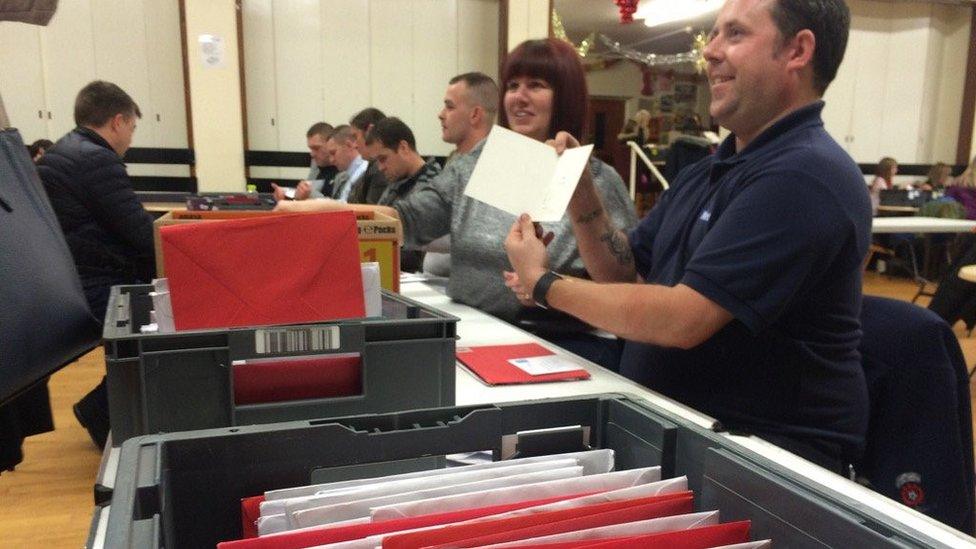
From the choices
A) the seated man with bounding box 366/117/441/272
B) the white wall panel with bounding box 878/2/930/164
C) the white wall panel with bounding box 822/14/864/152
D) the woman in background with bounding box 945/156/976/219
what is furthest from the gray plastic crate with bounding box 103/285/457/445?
the white wall panel with bounding box 878/2/930/164

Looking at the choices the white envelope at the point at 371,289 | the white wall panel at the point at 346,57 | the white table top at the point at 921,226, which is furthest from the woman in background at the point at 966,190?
the white envelope at the point at 371,289

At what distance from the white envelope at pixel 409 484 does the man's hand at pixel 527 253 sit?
2.24ft

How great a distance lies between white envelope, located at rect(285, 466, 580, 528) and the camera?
479 millimetres

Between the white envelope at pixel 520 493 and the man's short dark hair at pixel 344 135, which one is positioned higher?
the man's short dark hair at pixel 344 135

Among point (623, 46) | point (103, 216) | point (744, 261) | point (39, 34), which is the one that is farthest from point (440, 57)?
point (744, 261)

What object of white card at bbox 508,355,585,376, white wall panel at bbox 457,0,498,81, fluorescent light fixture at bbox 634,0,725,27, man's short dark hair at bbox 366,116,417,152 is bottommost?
white card at bbox 508,355,585,376

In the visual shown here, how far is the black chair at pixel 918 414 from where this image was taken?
1.07m

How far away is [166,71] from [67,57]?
720 mm

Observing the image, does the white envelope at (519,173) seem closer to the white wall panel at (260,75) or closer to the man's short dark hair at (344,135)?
the man's short dark hair at (344,135)

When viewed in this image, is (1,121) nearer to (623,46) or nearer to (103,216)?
(103,216)

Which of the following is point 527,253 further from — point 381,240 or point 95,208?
point 95,208

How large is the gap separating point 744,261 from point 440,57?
18.9 ft

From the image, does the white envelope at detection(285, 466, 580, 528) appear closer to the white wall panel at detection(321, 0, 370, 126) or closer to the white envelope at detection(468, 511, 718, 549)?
the white envelope at detection(468, 511, 718, 549)

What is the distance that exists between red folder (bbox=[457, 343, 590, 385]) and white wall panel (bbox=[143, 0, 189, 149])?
5.15 meters
